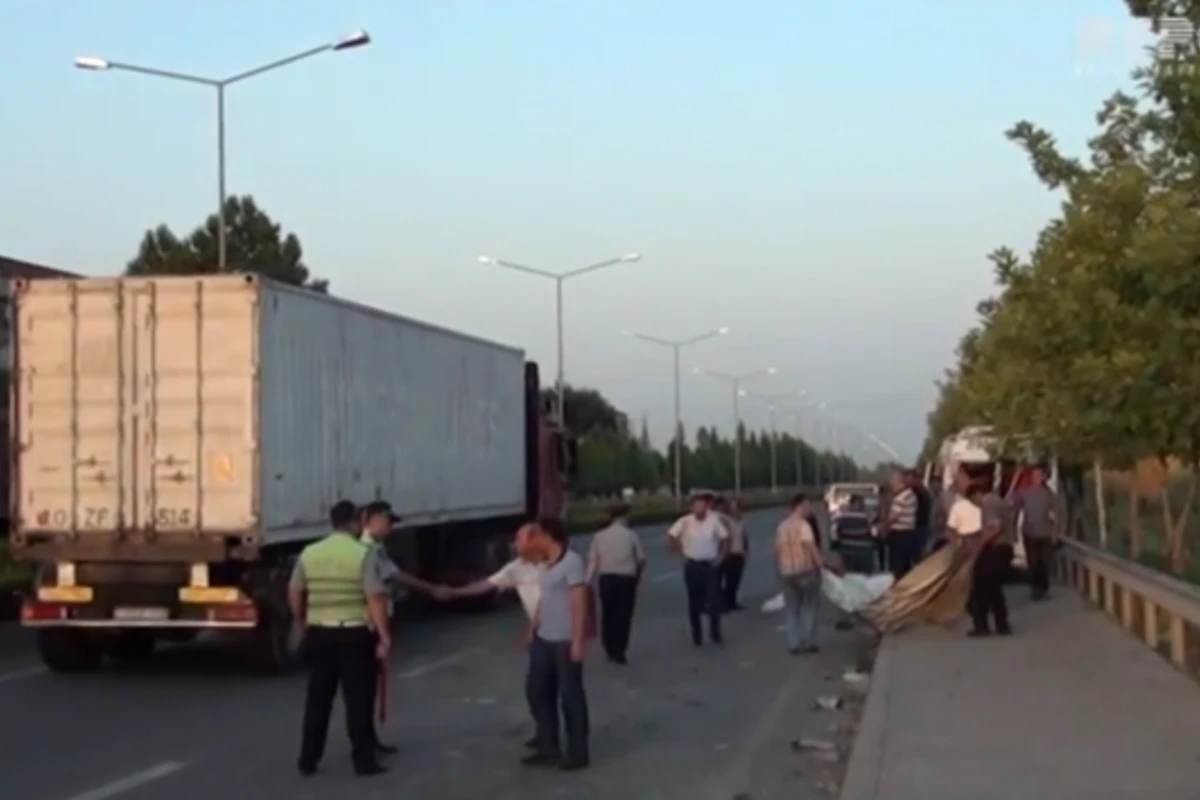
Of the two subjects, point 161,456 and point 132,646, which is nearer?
point 161,456

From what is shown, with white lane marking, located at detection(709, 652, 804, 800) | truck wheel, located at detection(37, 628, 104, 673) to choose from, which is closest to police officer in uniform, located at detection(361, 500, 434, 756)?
white lane marking, located at detection(709, 652, 804, 800)

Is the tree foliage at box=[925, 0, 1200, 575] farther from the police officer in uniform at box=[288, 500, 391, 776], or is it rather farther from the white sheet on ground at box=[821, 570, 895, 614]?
the white sheet on ground at box=[821, 570, 895, 614]

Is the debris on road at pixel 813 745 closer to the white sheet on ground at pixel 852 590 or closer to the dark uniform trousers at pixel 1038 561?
the white sheet on ground at pixel 852 590

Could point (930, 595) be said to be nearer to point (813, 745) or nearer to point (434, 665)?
point (434, 665)

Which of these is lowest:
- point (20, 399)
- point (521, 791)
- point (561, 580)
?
point (521, 791)

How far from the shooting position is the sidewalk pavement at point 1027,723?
12320 mm

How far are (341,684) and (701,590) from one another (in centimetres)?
1038

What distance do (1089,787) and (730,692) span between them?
743 cm

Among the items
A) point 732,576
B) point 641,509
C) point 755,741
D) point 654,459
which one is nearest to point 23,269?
point 732,576

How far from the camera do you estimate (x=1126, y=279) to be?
13.4 meters

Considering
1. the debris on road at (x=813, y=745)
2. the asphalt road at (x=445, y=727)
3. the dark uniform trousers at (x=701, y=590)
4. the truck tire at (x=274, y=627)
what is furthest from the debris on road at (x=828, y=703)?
the dark uniform trousers at (x=701, y=590)

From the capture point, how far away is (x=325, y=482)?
22.0m

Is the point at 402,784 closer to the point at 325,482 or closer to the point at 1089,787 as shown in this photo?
the point at 1089,787

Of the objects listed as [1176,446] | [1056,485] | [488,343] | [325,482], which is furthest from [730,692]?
[1056,485]
